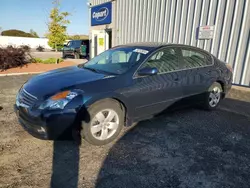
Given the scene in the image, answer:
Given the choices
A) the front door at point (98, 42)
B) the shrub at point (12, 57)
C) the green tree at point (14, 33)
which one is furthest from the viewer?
the green tree at point (14, 33)

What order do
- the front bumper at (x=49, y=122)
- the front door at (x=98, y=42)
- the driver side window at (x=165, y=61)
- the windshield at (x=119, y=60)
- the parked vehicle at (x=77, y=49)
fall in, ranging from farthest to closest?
the parked vehicle at (x=77, y=49), the front door at (x=98, y=42), the driver side window at (x=165, y=61), the windshield at (x=119, y=60), the front bumper at (x=49, y=122)

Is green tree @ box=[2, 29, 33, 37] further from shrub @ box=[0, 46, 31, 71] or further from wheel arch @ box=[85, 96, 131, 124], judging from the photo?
wheel arch @ box=[85, 96, 131, 124]

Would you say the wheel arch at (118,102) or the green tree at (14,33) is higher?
the green tree at (14,33)

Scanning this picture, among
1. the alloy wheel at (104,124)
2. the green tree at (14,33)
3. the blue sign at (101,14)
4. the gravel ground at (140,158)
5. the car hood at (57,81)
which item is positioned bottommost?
the gravel ground at (140,158)

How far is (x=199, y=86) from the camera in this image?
4.20m

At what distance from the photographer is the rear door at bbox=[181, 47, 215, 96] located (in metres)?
3.96

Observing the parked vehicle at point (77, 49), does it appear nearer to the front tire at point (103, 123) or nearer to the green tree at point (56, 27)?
the green tree at point (56, 27)

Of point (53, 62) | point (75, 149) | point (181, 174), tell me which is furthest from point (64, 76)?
point (53, 62)

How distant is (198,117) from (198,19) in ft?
14.8

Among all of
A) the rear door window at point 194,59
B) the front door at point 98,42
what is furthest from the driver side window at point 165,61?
the front door at point 98,42

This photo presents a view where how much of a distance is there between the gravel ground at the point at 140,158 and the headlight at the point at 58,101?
71cm

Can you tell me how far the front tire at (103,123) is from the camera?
2818 mm

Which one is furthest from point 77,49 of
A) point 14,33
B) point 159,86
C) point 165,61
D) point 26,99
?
point 14,33

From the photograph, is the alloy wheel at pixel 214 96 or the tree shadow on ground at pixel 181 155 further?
the alloy wheel at pixel 214 96
